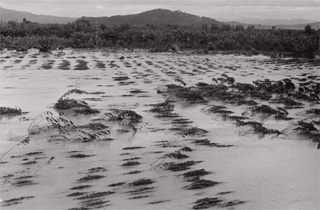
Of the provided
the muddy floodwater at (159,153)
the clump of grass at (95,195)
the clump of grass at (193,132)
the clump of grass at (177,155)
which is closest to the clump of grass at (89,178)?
the muddy floodwater at (159,153)

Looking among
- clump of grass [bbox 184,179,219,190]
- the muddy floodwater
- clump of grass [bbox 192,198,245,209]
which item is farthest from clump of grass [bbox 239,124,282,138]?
clump of grass [bbox 192,198,245,209]

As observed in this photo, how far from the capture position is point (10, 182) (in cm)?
467

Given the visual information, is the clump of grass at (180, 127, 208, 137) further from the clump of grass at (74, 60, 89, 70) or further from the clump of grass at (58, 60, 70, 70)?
the clump of grass at (58, 60, 70, 70)

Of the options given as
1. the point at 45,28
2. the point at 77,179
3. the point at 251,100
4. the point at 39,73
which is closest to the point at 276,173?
the point at 77,179

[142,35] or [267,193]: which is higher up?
[142,35]

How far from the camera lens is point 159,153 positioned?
229 inches

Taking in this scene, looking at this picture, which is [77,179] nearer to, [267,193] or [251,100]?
[267,193]

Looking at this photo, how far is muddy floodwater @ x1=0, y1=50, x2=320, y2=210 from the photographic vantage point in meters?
4.39

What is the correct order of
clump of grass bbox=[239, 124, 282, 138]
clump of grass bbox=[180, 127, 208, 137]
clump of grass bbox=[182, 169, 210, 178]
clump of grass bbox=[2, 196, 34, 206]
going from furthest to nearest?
clump of grass bbox=[239, 124, 282, 138]
clump of grass bbox=[180, 127, 208, 137]
clump of grass bbox=[182, 169, 210, 178]
clump of grass bbox=[2, 196, 34, 206]

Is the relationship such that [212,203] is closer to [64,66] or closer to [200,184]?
[200,184]

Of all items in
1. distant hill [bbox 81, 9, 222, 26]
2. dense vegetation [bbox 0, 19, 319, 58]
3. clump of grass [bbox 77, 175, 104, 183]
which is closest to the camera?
clump of grass [bbox 77, 175, 104, 183]

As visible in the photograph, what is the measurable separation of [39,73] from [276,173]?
10.0m

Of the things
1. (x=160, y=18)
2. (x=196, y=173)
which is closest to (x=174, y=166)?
(x=196, y=173)

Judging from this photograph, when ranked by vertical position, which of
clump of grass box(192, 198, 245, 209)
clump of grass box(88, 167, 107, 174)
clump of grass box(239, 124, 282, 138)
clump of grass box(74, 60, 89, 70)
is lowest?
clump of grass box(192, 198, 245, 209)
